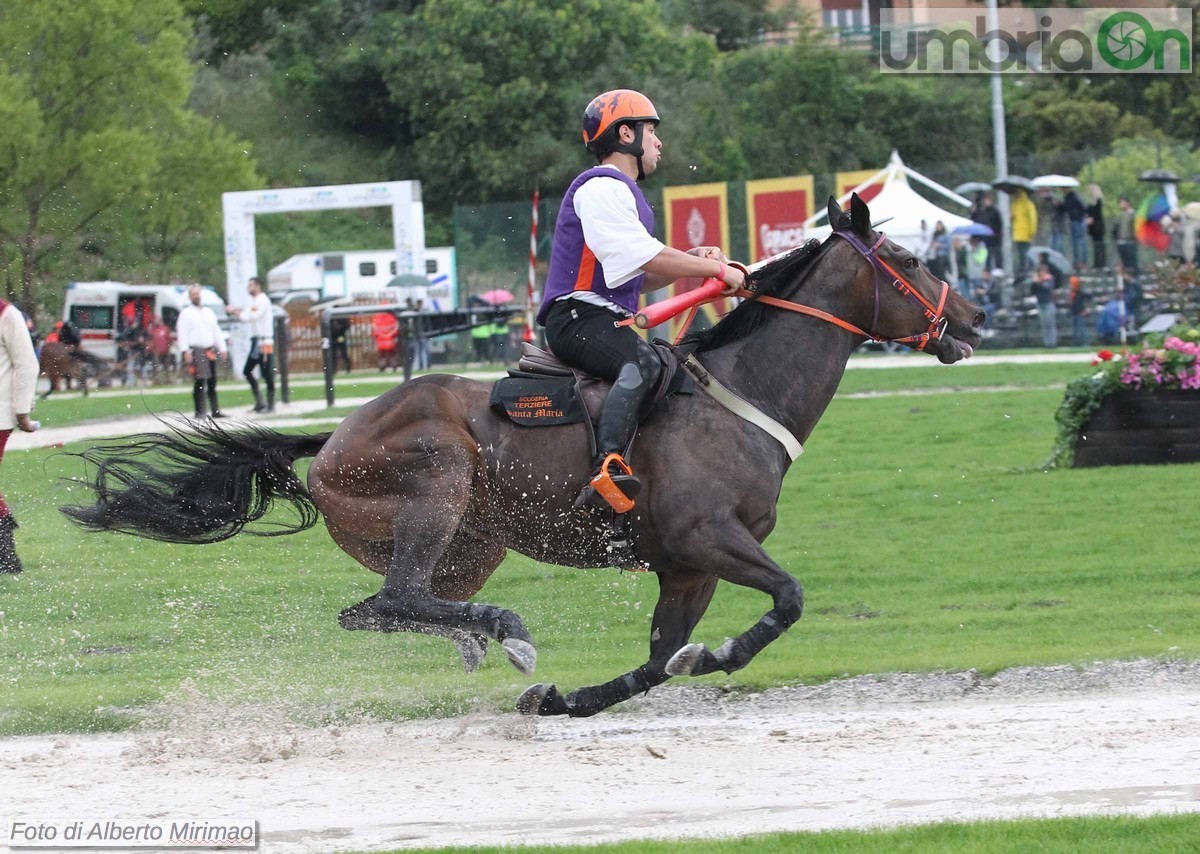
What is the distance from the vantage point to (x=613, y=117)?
6.94m

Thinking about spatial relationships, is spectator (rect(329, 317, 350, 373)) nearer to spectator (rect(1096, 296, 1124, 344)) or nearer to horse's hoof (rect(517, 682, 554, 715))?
spectator (rect(1096, 296, 1124, 344))

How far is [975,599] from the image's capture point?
9891 millimetres

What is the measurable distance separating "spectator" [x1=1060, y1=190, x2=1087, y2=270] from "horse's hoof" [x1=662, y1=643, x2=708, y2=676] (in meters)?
24.5

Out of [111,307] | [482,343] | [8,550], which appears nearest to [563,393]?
[8,550]

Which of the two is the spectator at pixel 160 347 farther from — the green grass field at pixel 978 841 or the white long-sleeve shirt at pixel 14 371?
the green grass field at pixel 978 841

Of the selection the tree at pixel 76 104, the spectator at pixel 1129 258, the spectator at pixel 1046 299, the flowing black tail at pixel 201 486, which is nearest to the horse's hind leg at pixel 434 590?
the flowing black tail at pixel 201 486

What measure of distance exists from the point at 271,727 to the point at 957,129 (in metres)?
48.2

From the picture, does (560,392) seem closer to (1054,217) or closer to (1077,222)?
(1077,222)

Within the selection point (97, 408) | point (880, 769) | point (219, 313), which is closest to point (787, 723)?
point (880, 769)

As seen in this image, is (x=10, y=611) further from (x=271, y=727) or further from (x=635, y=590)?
(x=635, y=590)

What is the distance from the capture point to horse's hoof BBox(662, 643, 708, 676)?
6.47 meters

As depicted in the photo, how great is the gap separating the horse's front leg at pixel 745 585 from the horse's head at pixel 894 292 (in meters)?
1.31

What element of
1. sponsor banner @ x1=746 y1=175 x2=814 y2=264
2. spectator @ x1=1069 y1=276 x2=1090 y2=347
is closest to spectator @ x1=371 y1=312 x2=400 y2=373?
sponsor banner @ x1=746 y1=175 x2=814 y2=264

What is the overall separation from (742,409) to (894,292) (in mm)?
958
